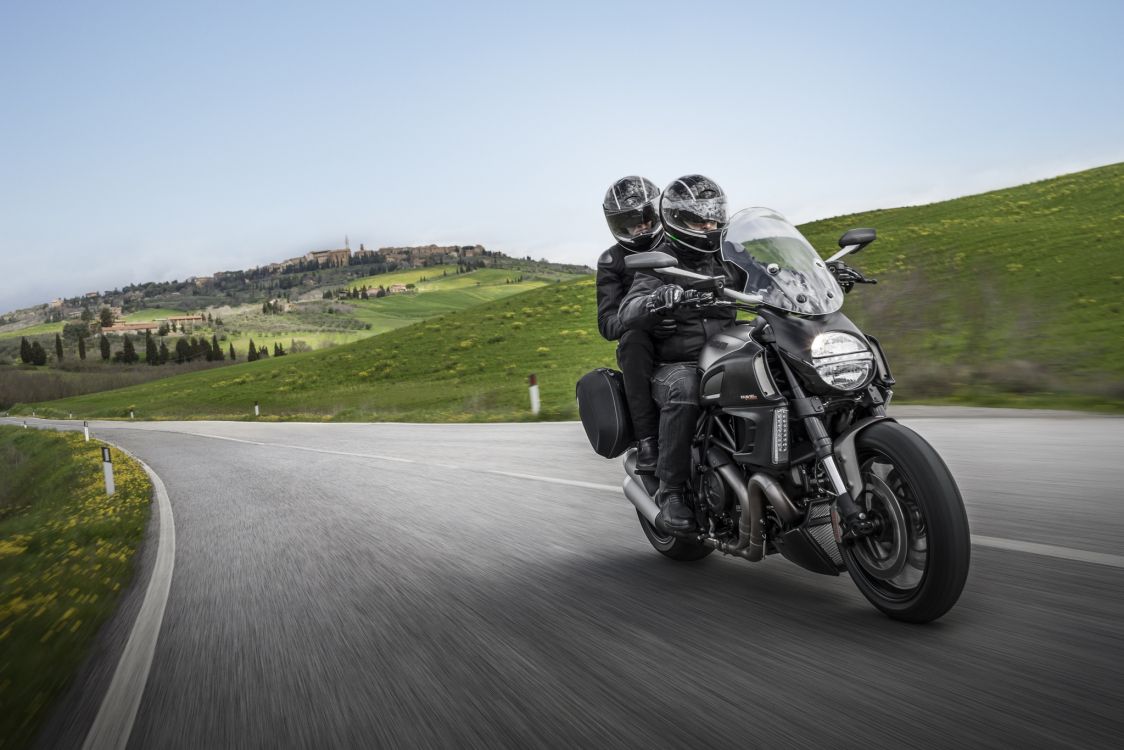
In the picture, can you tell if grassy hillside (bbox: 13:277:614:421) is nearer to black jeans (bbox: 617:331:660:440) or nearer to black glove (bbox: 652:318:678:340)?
black jeans (bbox: 617:331:660:440)

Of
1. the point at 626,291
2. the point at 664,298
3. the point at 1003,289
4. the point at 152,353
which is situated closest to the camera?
the point at 664,298

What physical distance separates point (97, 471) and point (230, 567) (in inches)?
586

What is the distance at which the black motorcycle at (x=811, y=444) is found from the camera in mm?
3162

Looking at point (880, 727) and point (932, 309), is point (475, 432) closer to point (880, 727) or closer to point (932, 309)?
point (932, 309)

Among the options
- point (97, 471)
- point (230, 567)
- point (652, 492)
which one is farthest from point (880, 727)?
point (97, 471)

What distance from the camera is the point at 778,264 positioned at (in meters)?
3.80

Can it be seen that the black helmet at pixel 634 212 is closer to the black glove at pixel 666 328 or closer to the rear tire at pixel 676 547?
the black glove at pixel 666 328

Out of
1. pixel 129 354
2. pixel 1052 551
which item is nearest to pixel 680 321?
pixel 1052 551

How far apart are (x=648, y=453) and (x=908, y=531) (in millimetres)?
1767

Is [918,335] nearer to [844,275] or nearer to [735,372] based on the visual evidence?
[844,275]

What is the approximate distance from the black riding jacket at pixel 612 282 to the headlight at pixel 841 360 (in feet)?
5.58

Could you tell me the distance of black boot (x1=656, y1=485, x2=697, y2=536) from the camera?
430cm

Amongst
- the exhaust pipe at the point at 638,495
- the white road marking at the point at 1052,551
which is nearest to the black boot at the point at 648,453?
the exhaust pipe at the point at 638,495

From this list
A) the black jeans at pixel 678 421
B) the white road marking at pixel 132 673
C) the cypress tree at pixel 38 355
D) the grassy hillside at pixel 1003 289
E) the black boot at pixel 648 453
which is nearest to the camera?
the white road marking at pixel 132 673
